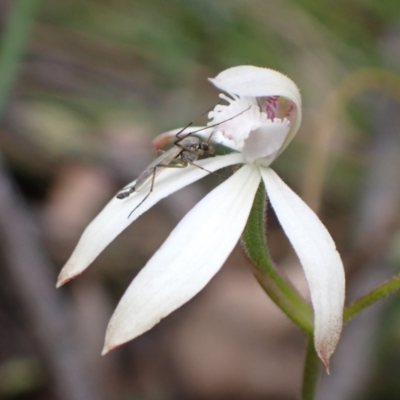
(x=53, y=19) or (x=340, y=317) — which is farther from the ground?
(x=53, y=19)

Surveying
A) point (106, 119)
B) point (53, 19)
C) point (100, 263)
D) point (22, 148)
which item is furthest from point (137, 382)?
point (53, 19)

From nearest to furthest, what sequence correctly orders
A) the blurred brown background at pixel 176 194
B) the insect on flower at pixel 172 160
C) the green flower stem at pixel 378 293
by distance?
the green flower stem at pixel 378 293 → the insect on flower at pixel 172 160 → the blurred brown background at pixel 176 194

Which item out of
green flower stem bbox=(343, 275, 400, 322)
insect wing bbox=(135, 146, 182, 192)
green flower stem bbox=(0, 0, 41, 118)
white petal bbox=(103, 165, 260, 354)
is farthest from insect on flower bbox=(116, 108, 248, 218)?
green flower stem bbox=(0, 0, 41, 118)

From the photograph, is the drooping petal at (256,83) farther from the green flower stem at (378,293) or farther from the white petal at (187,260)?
the green flower stem at (378,293)

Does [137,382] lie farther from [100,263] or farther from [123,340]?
[123,340]

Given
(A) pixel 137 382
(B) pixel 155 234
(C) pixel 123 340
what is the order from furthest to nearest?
(B) pixel 155 234, (A) pixel 137 382, (C) pixel 123 340

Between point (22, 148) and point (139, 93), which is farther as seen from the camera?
point (139, 93)

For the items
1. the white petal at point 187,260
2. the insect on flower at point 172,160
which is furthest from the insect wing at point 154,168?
the white petal at point 187,260
